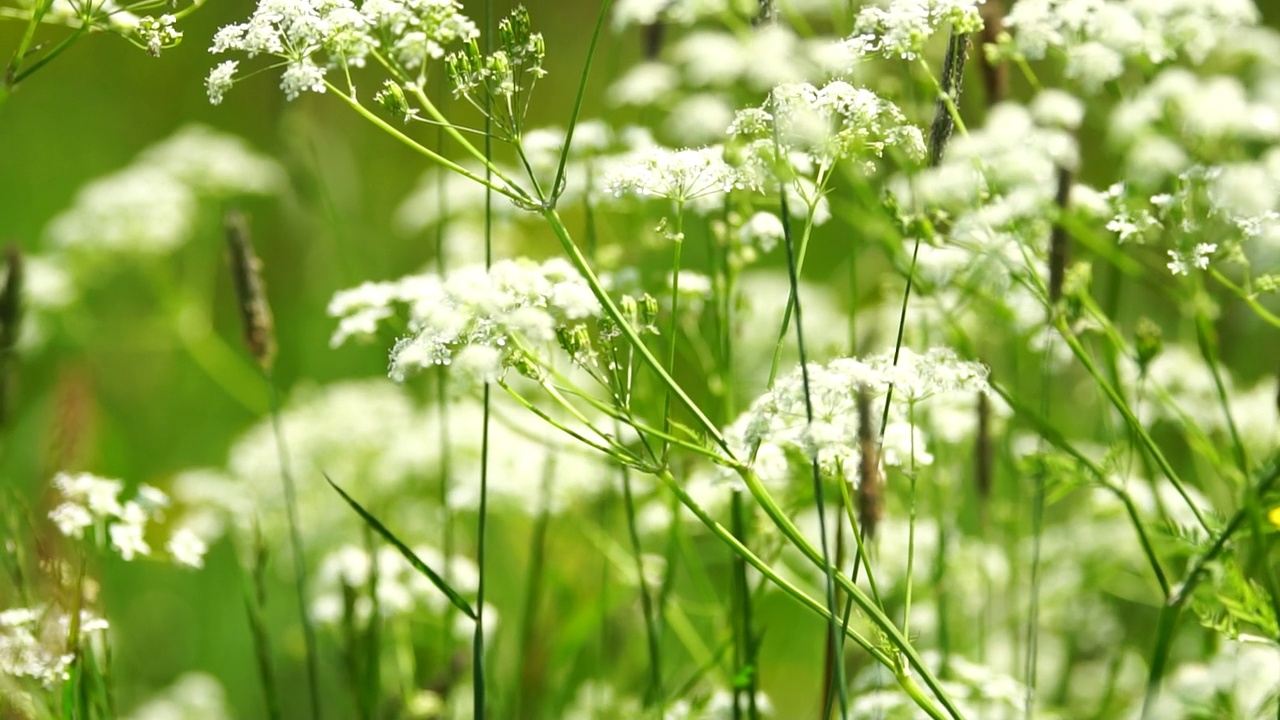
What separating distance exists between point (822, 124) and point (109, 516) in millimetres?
1487

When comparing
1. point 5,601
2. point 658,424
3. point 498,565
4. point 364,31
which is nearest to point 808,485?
point 658,424

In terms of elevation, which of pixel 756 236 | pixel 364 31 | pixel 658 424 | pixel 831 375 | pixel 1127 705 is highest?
pixel 364 31

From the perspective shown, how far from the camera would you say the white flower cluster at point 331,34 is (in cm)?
172

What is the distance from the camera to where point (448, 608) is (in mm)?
2684

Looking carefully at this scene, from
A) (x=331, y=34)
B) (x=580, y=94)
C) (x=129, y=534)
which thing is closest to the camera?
(x=580, y=94)

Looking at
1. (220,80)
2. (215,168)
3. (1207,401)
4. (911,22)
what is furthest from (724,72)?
(215,168)

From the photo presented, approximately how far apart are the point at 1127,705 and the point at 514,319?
86.1 inches

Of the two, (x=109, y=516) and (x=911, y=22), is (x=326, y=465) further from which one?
(x=911, y=22)

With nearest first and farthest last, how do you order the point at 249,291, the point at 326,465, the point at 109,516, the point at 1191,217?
the point at 1191,217, the point at 109,516, the point at 249,291, the point at 326,465

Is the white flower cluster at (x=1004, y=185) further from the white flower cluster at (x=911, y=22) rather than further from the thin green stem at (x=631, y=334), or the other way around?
the thin green stem at (x=631, y=334)

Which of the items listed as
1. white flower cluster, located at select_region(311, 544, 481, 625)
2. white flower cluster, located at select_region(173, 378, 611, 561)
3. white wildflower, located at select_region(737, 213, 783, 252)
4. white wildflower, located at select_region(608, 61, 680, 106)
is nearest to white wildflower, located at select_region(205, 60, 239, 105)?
white wildflower, located at select_region(737, 213, 783, 252)

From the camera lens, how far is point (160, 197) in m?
4.09

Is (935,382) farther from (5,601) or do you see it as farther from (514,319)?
(5,601)

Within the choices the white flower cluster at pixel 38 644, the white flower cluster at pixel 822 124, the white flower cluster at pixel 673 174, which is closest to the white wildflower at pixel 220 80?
the white flower cluster at pixel 673 174
